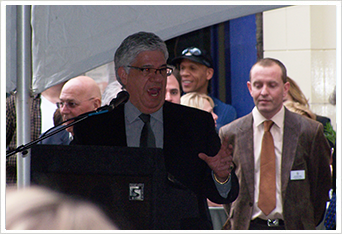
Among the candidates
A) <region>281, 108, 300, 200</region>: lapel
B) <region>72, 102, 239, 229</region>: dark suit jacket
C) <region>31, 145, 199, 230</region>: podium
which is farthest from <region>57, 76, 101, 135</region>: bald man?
<region>281, 108, 300, 200</region>: lapel

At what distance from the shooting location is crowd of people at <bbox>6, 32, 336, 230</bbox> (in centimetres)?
168

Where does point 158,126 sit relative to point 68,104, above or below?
below

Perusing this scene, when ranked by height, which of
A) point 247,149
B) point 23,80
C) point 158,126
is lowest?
point 247,149

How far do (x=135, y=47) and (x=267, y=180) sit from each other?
3.17 feet

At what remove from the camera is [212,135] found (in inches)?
69.8

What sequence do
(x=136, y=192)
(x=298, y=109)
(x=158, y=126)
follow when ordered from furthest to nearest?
(x=298, y=109)
(x=158, y=126)
(x=136, y=192)

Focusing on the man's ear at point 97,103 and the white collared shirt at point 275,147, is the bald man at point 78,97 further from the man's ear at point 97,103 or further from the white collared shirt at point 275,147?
the white collared shirt at point 275,147

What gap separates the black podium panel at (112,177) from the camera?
1140 mm

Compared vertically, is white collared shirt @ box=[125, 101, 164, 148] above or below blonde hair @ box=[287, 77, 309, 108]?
below

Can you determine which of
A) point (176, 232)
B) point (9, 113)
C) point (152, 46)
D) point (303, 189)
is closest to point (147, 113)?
point (152, 46)

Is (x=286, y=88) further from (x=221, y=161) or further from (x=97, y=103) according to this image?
(x=97, y=103)

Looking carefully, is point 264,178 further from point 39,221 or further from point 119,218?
point 39,221

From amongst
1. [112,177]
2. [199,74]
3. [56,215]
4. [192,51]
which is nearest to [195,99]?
[199,74]

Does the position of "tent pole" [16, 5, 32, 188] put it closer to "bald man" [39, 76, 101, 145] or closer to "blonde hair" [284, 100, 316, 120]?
"bald man" [39, 76, 101, 145]
